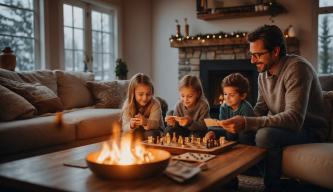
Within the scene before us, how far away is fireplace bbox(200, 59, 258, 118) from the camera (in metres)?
5.02

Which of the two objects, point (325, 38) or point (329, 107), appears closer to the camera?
point (329, 107)

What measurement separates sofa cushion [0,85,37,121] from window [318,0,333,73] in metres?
3.65

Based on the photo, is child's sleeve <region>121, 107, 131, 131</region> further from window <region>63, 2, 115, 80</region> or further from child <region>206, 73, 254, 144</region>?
window <region>63, 2, 115, 80</region>

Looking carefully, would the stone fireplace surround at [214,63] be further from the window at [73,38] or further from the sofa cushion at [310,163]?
the sofa cushion at [310,163]

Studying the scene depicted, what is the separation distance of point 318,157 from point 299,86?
416mm

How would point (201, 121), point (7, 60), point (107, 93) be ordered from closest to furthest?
point (201, 121) < point (7, 60) < point (107, 93)

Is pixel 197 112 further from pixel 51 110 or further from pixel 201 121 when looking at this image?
pixel 51 110

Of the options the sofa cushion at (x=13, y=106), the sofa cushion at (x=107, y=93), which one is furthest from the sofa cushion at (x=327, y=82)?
the sofa cushion at (x=13, y=106)

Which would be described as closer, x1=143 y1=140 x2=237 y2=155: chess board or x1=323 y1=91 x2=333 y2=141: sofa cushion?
x1=143 y1=140 x2=237 y2=155: chess board

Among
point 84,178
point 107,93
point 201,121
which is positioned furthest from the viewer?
point 107,93

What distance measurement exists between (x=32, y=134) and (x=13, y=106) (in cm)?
32

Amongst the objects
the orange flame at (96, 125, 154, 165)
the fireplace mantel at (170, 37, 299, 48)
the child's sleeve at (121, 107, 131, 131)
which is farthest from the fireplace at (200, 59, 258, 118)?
the orange flame at (96, 125, 154, 165)

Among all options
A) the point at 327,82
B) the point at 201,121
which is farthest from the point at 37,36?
the point at 327,82

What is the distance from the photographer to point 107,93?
12.7ft
